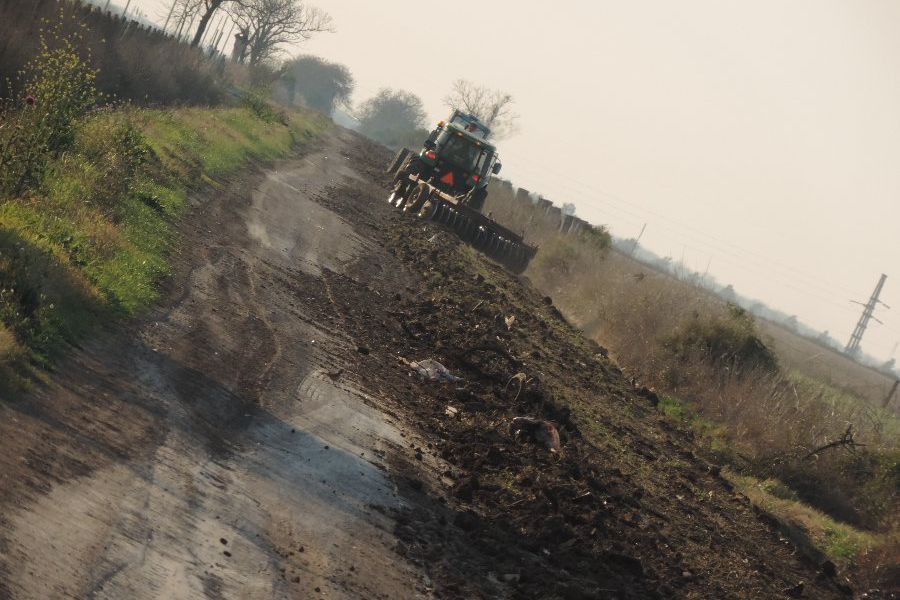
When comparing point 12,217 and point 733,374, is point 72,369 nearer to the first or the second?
point 12,217

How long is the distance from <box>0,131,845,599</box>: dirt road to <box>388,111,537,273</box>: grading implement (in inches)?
429

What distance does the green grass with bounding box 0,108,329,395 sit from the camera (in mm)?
8109

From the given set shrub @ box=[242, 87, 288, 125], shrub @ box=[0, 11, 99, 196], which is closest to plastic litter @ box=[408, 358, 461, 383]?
shrub @ box=[0, 11, 99, 196]

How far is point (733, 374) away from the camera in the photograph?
18.7m

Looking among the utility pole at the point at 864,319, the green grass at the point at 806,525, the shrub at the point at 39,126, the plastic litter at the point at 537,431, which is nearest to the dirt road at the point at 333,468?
the plastic litter at the point at 537,431

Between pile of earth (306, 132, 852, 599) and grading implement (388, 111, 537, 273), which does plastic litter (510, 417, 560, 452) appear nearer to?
pile of earth (306, 132, 852, 599)

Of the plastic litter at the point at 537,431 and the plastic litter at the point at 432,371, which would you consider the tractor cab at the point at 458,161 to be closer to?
the plastic litter at the point at 432,371

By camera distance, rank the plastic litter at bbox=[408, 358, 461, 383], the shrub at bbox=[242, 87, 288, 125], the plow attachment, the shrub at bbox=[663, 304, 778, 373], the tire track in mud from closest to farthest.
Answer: the tire track in mud < the plastic litter at bbox=[408, 358, 461, 383] < the shrub at bbox=[663, 304, 778, 373] < the plow attachment < the shrub at bbox=[242, 87, 288, 125]

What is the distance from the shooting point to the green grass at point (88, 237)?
26.6 ft

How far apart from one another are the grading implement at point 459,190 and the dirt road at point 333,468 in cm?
1091

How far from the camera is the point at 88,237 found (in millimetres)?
11195

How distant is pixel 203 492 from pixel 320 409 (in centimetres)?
283

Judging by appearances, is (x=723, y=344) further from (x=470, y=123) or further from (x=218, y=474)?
(x=470, y=123)

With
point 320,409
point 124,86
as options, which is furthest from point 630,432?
point 124,86
